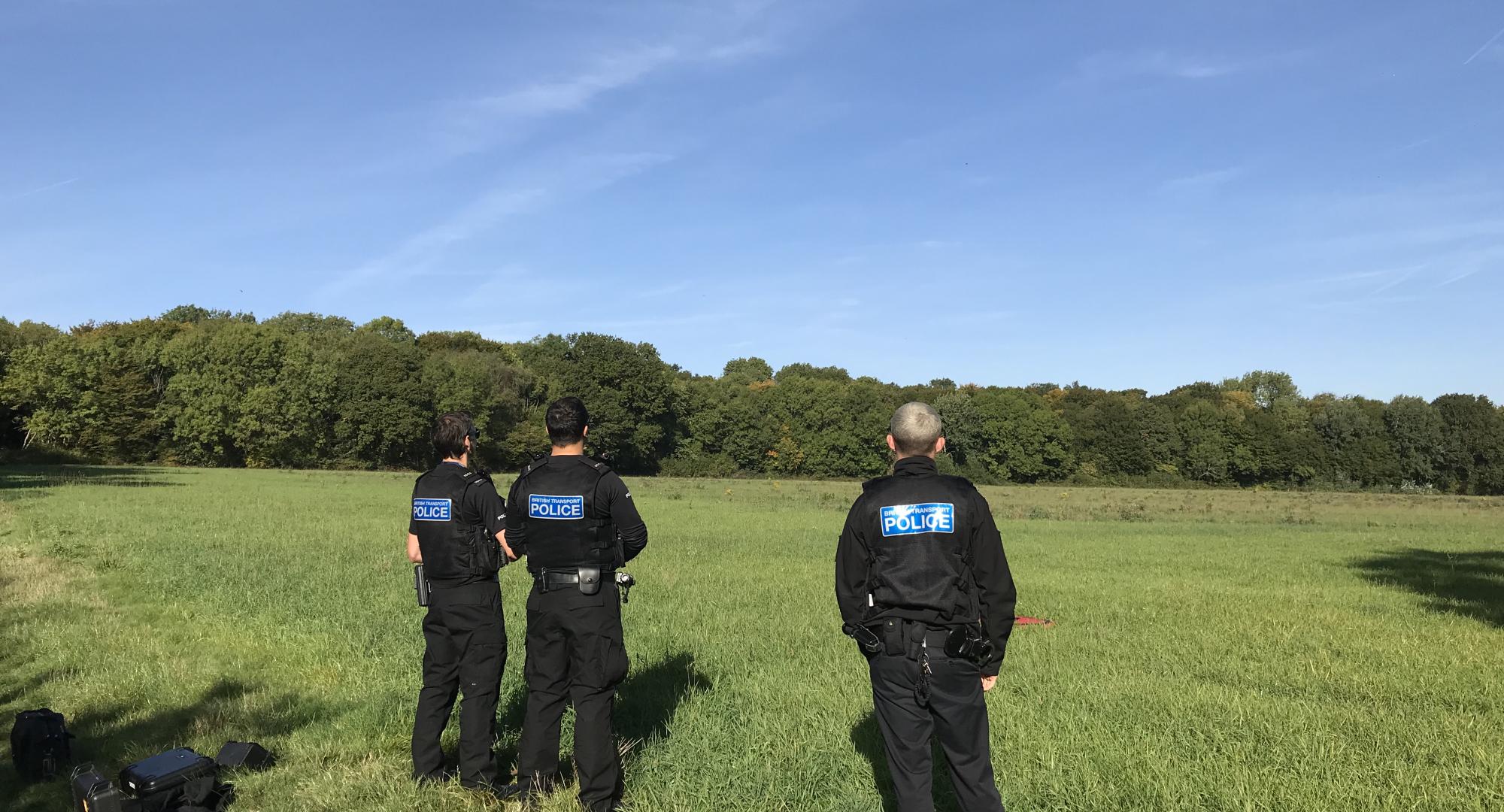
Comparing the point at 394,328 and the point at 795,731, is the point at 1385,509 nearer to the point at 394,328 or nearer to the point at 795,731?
the point at 795,731

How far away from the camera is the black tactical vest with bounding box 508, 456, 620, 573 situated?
4.96m

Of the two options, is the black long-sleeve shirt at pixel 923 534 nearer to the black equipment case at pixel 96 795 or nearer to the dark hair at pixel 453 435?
the dark hair at pixel 453 435

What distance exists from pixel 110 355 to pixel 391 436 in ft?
71.0

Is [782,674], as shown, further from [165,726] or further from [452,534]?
[165,726]

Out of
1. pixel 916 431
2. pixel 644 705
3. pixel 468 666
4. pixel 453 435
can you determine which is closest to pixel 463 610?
pixel 468 666

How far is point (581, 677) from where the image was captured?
4938 millimetres

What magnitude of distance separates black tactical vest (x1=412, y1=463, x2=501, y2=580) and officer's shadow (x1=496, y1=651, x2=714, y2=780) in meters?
1.05

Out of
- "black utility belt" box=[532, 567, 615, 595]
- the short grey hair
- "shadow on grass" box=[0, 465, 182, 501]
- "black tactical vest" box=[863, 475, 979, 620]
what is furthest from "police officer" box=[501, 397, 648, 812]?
"shadow on grass" box=[0, 465, 182, 501]

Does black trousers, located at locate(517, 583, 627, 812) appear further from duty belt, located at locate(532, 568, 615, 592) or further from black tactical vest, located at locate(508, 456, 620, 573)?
black tactical vest, located at locate(508, 456, 620, 573)

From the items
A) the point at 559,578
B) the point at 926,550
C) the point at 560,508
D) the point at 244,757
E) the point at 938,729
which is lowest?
the point at 244,757

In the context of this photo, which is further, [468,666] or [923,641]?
[468,666]

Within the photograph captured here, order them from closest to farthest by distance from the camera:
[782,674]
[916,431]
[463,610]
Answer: [916,431] → [463,610] → [782,674]

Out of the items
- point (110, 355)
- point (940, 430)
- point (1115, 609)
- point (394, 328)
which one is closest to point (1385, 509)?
point (1115, 609)

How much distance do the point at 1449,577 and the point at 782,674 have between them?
16710 millimetres
